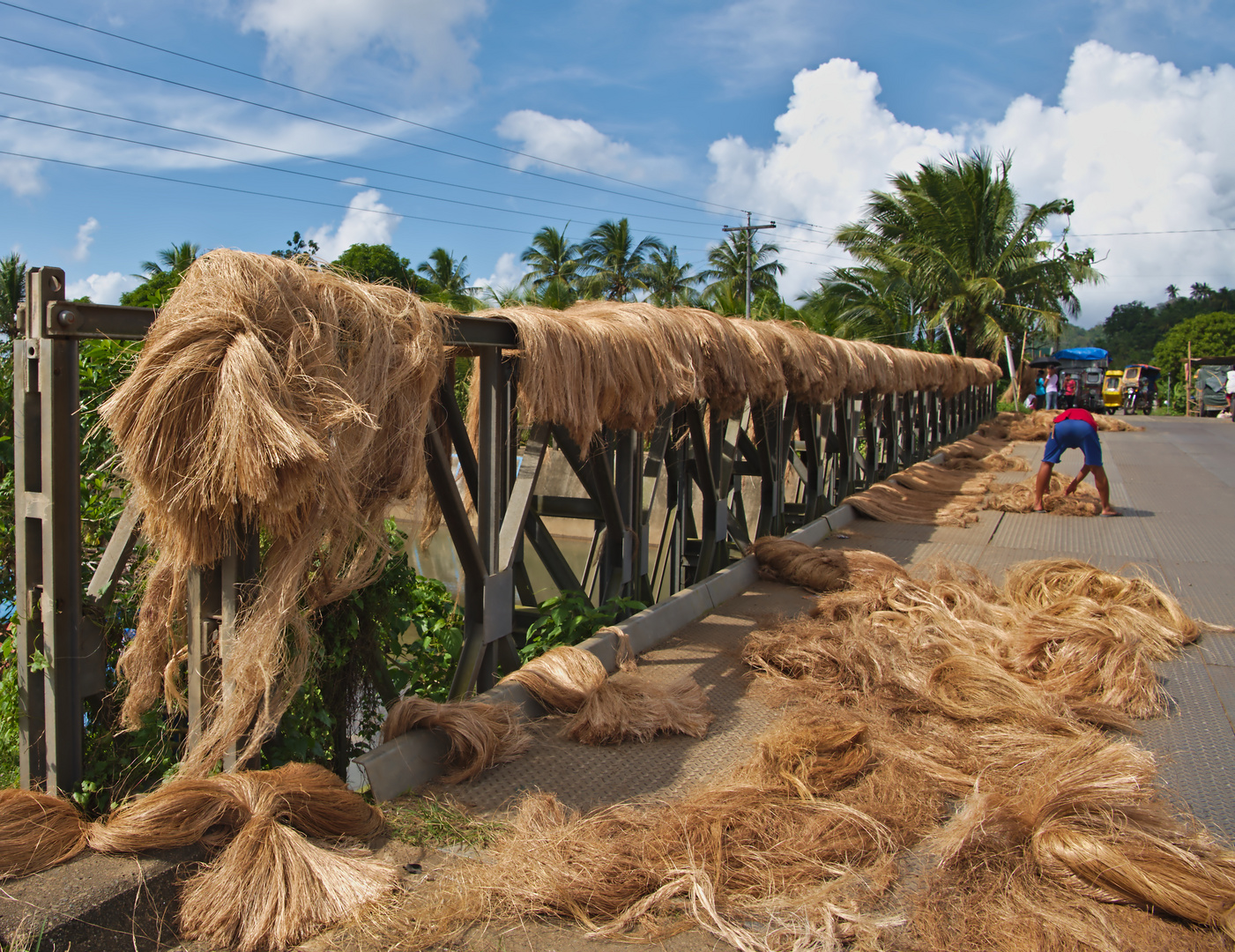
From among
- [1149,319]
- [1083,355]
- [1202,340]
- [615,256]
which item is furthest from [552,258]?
[1149,319]

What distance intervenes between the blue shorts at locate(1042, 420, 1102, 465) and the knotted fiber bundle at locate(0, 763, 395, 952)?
9864 mm

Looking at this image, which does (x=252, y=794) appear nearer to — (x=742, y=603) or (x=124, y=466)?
(x=124, y=466)

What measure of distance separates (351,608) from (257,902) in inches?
53.9

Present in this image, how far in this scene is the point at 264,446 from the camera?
2742mm

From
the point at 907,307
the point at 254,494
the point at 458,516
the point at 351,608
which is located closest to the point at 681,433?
the point at 458,516

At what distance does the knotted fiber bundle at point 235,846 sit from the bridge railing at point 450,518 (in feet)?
1.52

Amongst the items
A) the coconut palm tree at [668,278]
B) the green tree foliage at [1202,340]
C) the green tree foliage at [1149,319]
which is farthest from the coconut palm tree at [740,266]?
the green tree foliage at [1149,319]

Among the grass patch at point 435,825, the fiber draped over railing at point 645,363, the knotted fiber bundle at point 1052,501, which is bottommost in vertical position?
the grass patch at point 435,825

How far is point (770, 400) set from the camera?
7.46 meters

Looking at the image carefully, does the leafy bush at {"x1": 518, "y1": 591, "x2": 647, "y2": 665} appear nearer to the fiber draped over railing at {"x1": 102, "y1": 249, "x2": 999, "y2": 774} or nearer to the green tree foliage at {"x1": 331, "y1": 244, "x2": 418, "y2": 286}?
the fiber draped over railing at {"x1": 102, "y1": 249, "x2": 999, "y2": 774}

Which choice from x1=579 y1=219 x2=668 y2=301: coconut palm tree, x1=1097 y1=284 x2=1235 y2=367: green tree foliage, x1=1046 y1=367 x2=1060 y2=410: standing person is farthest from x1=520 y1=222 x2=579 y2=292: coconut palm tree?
x1=1097 y1=284 x2=1235 y2=367: green tree foliage

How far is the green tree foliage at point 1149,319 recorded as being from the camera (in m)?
106

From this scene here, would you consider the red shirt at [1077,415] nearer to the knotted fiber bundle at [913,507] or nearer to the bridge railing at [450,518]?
the knotted fiber bundle at [913,507]

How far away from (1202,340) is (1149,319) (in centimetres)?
5843
